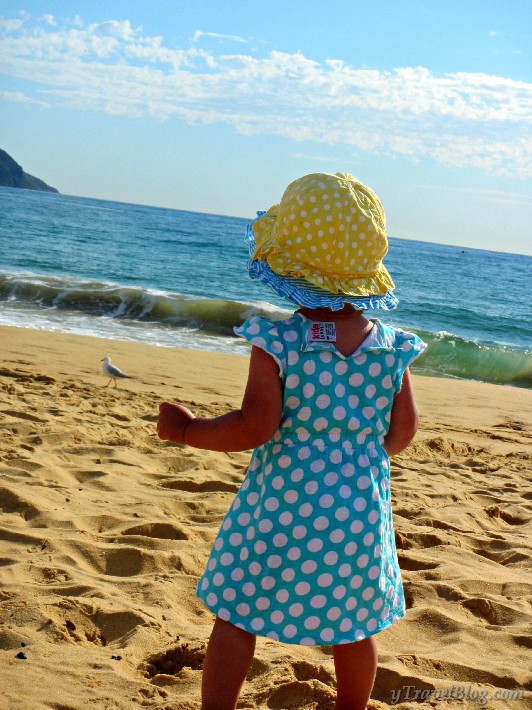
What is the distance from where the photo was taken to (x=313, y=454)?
1869mm

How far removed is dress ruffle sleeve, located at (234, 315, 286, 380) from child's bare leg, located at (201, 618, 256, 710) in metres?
0.63

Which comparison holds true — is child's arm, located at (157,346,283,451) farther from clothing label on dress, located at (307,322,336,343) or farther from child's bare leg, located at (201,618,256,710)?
child's bare leg, located at (201,618,256,710)

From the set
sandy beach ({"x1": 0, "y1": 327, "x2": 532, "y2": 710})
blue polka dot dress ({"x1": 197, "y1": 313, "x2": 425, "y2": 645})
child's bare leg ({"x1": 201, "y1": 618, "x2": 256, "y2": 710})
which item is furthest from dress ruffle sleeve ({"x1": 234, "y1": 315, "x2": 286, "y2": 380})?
sandy beach ({"x1": 0, "y1": 327, "x2": 532, "y2": 710})

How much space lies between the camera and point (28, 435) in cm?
473

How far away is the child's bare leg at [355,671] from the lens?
1.96m

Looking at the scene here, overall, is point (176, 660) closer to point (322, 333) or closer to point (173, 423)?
point (173, 423)

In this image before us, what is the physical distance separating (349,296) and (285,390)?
29cm

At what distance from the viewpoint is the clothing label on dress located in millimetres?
1888

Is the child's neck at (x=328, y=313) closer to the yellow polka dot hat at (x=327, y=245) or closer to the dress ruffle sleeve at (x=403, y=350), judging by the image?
the yellow polka dot hat at (x=327, y=245)

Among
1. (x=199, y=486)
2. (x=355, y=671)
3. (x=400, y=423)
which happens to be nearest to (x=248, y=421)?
(x=400, y=423)

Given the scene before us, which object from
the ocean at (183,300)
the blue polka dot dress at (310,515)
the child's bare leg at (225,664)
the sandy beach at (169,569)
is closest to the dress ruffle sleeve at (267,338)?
the blue polka dot dress at (310,515)

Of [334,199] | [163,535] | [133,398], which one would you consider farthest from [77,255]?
[334,199]

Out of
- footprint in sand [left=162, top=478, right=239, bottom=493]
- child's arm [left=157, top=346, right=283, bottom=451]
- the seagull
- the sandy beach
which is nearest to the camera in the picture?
child's arm [left=157, top=346, right=283, bottom=451]

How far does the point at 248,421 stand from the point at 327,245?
471 mm
